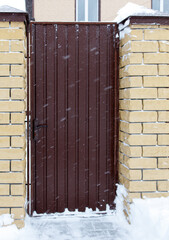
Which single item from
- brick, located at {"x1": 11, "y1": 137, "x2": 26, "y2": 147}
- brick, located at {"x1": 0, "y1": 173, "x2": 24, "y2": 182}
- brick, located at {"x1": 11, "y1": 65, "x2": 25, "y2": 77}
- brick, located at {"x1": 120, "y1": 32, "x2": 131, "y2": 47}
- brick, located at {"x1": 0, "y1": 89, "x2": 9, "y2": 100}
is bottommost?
brick, located at {"x1": 0, "y1": 173, "x2": 24, "y2": 182}

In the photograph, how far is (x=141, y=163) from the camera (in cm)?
307

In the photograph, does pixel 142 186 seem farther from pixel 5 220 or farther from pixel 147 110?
pixel 5 220

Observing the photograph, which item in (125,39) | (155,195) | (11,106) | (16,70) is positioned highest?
(125,39)

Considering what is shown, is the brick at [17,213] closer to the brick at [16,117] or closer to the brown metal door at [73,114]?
the brown metal door at [73,114]

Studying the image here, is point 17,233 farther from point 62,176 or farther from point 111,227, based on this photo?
point 111,227

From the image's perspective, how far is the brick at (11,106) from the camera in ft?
9.75

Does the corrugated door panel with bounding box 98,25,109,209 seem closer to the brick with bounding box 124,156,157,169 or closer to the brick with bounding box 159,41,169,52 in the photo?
the brick with bounding box 124,156,157,169

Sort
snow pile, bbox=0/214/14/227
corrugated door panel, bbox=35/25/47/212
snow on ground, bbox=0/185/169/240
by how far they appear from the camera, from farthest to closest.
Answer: corrugated door panel, bbox=35/25/47/212 → snow pile, bbox=0/214/14/227 → snow on ground, bbox=0/185/169/240

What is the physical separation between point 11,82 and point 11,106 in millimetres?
252

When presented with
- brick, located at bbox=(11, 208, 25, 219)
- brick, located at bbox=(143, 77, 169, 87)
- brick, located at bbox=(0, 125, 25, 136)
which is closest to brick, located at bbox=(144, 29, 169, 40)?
brick, located at bbox=(143, 77, 169, 87)

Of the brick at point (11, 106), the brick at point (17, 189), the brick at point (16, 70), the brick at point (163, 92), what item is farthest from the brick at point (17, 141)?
the brick at point (163, 92)

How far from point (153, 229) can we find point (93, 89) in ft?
5.54

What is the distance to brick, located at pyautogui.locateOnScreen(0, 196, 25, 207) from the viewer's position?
299cm

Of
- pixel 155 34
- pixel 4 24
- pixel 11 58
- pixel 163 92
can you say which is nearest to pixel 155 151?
pixel 163 92
